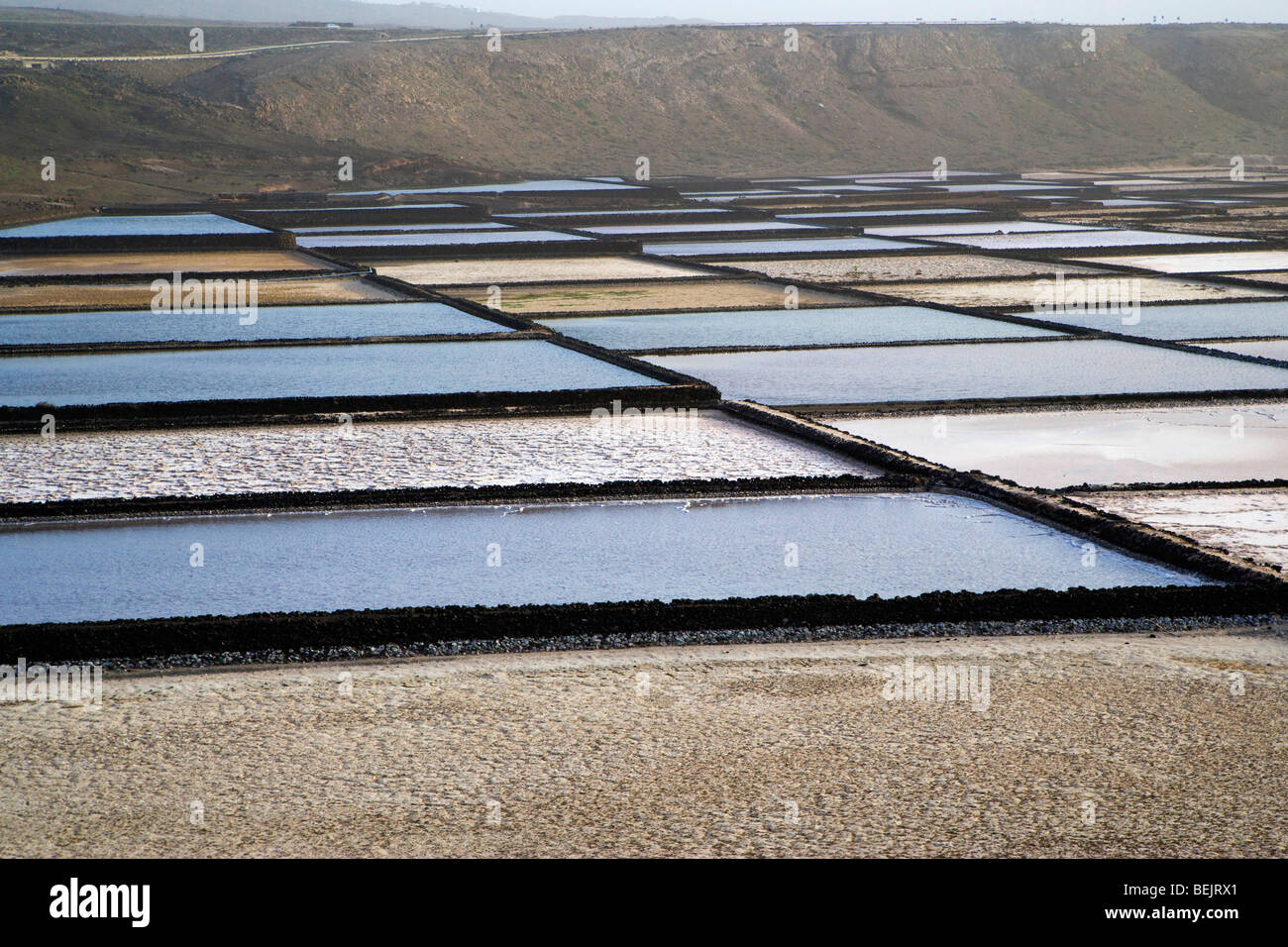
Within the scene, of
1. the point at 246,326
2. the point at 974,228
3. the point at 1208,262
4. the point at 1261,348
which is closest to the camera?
the point at 1261,348

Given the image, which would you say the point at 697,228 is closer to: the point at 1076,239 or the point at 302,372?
the point at 1076,239

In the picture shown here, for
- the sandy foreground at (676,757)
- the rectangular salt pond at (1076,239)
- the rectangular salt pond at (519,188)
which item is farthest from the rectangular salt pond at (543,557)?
the rectangular salt pond at (519,188)

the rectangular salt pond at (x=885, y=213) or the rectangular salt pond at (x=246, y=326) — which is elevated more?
the rectangular salt pond at (x=885, y=213)

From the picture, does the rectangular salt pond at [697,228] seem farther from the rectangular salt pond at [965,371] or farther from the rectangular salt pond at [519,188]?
the rectangular salt pond at [965,371]

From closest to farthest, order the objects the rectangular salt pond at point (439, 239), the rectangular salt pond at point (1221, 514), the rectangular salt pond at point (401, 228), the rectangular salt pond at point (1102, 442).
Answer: the rectangular salt pond at point (1221, 514), the rectangular salt pond at point (1102, 442), the rectangular salt pond at point (439, 239), the rectangular salt pond at point (401, 228)

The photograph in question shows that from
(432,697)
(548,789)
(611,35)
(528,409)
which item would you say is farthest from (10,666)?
(611,35)

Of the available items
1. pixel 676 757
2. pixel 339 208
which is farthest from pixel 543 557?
pixel 339 208
